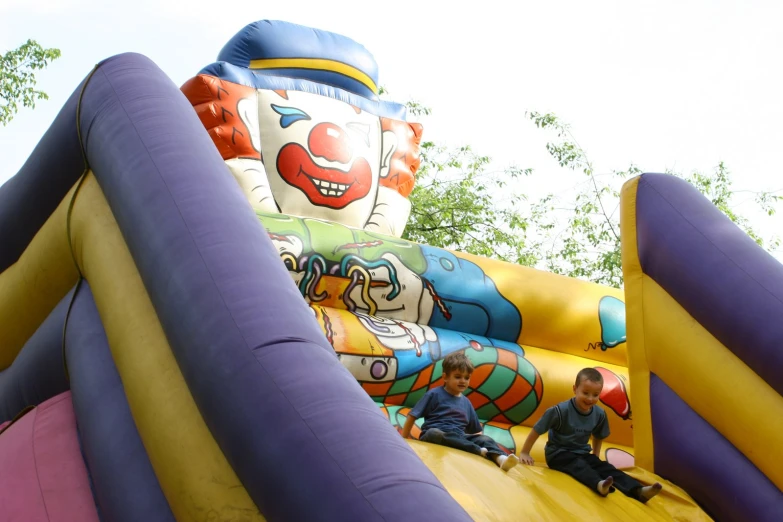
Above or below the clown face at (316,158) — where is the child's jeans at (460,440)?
below

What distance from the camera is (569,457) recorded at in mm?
2473

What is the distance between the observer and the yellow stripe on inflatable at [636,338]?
257 centimetres

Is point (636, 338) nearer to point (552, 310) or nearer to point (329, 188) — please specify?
point (552, 310)

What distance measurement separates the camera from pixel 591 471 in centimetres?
235

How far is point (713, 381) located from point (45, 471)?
67.1 inches

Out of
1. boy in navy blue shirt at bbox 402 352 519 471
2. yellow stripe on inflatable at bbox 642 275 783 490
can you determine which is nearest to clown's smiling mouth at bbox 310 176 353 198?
boy in navy blue shirt at bbox 402 352 519 471

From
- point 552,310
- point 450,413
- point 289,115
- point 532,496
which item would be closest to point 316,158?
point 289,115

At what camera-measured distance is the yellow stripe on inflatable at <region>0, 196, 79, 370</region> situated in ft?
6.35

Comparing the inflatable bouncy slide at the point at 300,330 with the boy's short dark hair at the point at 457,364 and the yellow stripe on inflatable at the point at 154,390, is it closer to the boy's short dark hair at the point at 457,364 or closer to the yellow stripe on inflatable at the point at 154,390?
the yellow stripe on inflatable at the point at 154,390

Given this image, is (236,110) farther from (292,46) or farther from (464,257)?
(464,257)

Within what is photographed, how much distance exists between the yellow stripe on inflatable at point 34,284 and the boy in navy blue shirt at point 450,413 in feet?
3.77

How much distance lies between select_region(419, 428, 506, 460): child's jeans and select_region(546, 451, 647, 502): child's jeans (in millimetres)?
189

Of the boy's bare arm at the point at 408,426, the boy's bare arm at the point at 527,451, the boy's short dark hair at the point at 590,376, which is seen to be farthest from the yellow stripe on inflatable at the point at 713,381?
the boy's bare arm at the point at 408,426

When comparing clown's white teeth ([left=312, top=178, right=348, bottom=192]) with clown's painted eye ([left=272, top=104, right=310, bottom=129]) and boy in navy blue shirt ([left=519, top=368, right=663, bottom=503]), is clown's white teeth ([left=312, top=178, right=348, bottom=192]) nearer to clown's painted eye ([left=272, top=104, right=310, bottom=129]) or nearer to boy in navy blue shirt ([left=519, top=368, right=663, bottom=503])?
clown's painted eye ([left=272, top=104, right=310, bottom=129])
